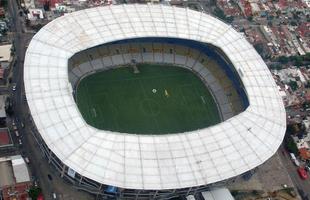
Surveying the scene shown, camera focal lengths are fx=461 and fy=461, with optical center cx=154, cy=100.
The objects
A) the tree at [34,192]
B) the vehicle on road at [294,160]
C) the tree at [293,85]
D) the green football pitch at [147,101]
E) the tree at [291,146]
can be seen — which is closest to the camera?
the tree at [34,192]

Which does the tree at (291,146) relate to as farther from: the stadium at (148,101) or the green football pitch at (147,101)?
the green football pitch at (147,101)

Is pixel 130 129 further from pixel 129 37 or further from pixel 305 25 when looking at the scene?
pixel 305 25

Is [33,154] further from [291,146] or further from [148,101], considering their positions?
[291,146]

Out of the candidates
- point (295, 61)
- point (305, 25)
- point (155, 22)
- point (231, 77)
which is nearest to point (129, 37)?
point (155, 22)

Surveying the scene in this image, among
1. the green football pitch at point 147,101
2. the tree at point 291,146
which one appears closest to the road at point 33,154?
the green football pitch at point 147,101

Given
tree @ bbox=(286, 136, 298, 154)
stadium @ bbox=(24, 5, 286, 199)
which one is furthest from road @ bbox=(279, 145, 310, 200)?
stadium @ bbox=(24, 5, 286, 199)
